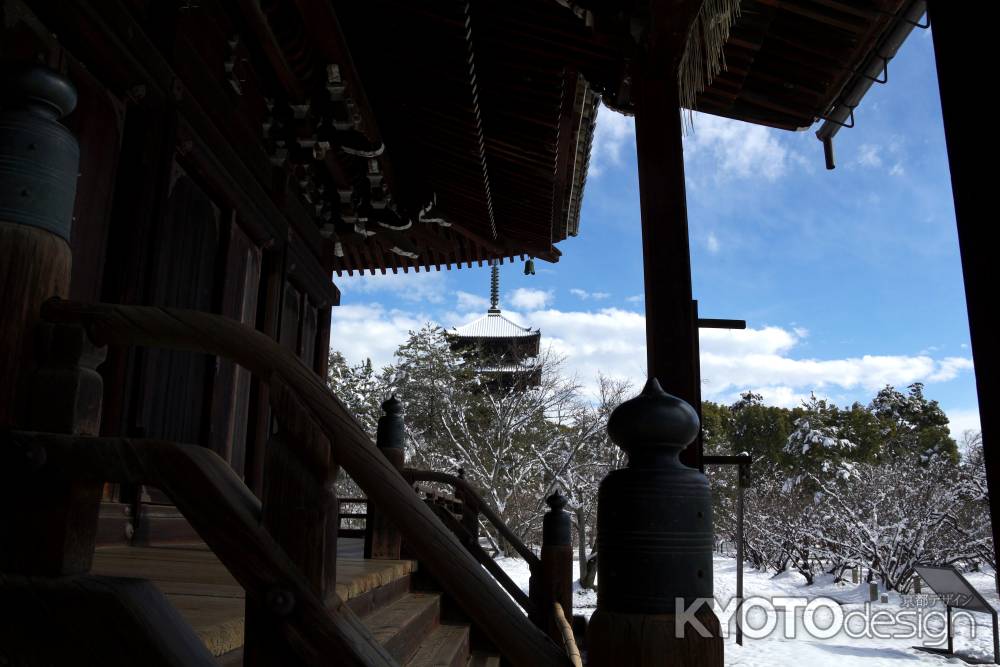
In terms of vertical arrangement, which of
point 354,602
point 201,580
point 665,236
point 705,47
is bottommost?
point 354,602

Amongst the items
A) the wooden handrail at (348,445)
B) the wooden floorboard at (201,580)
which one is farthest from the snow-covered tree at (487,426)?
the wooden handrail at (348,445)

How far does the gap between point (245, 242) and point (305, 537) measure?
4404mm

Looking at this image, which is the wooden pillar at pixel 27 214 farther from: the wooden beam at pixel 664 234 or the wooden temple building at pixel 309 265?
the wooden beam at pixel 664 234

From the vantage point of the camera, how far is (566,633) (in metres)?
4.32

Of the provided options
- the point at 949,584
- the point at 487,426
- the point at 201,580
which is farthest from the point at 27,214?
the point at 487,426

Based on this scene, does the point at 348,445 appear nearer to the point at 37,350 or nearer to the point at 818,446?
the point at 37,350

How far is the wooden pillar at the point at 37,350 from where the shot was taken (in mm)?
1010

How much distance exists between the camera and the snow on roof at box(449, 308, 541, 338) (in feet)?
91.6

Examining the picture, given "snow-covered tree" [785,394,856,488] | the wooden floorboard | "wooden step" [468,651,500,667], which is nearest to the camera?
the wooden floorboard

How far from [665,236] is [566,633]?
2.61 metres

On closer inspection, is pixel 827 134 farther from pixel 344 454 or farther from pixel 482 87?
pixel 344 454

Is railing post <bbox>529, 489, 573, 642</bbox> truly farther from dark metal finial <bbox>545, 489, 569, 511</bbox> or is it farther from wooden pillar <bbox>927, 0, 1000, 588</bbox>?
wooden pillar <bbox>927, 0, 1000, 588</bbox>

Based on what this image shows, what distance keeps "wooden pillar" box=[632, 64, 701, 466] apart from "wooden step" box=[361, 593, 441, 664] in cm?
162

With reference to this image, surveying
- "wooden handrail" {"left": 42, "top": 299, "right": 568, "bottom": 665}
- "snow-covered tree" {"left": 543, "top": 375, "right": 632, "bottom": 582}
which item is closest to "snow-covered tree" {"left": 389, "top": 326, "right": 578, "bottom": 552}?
"snow-covered tree" {"left": 543, "top": 375, "right": 632, "bottom": 582}
